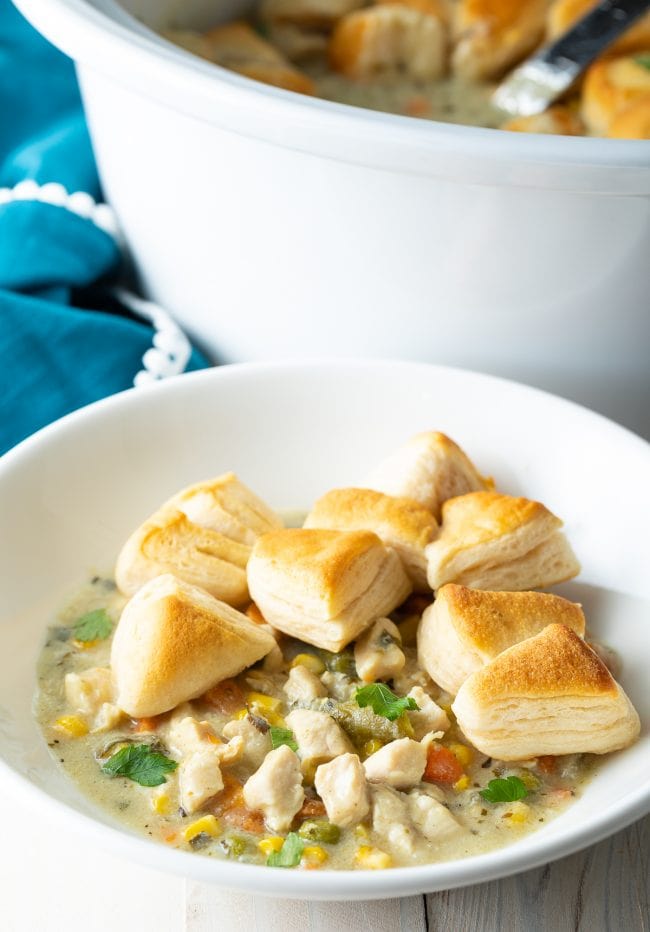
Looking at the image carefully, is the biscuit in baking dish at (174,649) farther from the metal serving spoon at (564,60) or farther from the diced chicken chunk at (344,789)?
the metal serving spoon at (564,60)

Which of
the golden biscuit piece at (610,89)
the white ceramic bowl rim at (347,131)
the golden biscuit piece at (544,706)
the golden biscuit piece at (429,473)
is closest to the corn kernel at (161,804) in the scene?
the golden biscuit piece at (544,706)

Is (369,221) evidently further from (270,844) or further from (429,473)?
(270,844)

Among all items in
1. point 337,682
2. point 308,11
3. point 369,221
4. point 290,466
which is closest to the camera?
point 337,682

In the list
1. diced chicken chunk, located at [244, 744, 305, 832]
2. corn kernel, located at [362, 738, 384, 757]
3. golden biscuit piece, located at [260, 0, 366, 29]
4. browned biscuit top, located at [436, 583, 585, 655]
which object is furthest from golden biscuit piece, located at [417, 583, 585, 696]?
golden biscuit piece, located at [260, 0, 366, 29]

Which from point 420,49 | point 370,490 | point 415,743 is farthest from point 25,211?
point 415,743

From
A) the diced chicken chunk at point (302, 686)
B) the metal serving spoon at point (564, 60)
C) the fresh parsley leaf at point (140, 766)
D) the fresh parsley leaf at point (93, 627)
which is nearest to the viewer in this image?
the fresh parsley leaf at point (140, 766)

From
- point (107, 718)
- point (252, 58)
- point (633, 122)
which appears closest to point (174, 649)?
point (107, 718)

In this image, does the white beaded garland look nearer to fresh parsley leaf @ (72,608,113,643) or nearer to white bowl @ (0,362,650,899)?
white bowl @ (0,362,650,899)
